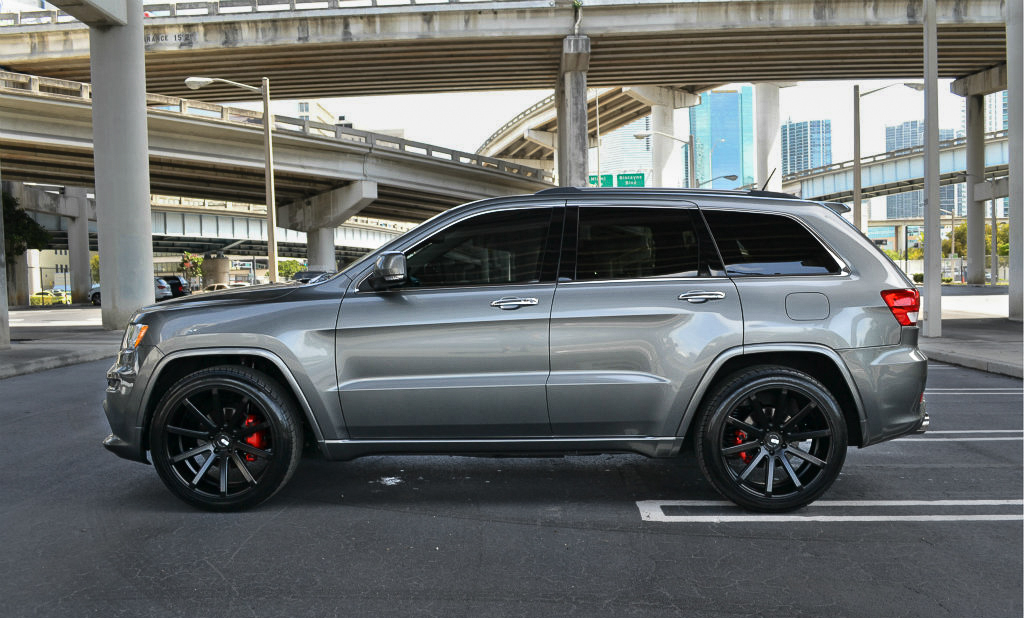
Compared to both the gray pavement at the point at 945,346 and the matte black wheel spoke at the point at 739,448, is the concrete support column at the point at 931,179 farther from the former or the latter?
the matte black wheel spoke at the point at 739,448

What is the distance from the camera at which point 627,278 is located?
4.66 m

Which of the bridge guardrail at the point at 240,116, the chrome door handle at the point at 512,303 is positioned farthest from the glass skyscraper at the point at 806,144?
the chrome door handle at the point at 512,303

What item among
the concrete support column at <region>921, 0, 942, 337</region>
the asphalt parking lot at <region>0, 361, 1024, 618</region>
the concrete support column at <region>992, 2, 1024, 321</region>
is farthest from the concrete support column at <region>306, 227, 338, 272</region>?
the asphalt parking lot at <region>0, 361, 1024, 618</region>

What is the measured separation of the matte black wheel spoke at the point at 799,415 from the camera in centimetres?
451

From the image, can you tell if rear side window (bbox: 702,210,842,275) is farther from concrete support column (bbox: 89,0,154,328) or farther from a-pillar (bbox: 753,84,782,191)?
a-pillar (bbox: 753,84,782,191)

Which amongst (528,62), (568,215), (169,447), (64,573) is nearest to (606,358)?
(568,215)

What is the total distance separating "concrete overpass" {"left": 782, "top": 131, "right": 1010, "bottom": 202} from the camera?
184ft

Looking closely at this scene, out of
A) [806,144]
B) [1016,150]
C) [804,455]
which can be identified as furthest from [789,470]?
[806,144]

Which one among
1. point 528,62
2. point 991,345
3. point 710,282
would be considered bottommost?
point 991,345

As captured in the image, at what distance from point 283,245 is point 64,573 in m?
83.7

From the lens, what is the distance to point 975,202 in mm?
50250

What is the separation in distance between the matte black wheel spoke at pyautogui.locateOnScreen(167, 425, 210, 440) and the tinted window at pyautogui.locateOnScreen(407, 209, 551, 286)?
1460 millimetres

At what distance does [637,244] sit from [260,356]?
7.40 ft

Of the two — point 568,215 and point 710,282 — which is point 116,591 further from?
point 710,282
